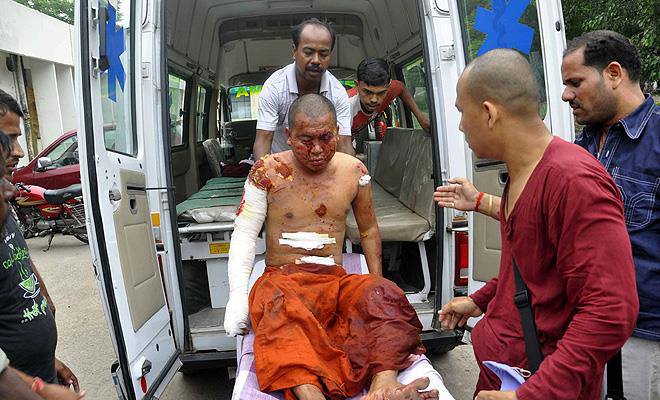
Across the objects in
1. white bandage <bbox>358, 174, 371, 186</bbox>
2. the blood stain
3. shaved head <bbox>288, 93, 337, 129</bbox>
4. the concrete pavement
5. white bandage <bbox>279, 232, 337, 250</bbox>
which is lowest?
the concrete pavement

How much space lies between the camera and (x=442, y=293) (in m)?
3.05

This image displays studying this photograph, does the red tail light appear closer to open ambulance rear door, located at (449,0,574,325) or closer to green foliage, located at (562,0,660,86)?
open ambulance rear door, located at (449,0,574,325)

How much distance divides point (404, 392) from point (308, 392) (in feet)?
1.22

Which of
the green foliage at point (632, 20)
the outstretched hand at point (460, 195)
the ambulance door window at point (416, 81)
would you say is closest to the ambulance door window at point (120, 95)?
the outstretched hand at point (460, 195)

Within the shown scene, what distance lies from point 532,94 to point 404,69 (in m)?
4.14

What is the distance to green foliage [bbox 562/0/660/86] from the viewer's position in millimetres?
9875

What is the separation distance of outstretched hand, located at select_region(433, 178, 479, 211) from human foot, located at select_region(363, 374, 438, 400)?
69cm

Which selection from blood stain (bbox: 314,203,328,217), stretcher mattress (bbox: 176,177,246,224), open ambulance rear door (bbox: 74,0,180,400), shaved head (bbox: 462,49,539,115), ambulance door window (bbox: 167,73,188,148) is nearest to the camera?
shaved head (bbox: 462,49,539,115)

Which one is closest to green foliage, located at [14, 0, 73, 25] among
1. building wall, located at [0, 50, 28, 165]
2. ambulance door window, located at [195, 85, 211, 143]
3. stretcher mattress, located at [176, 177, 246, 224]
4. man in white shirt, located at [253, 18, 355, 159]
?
building wall, located at [0, 50, 28, 165]

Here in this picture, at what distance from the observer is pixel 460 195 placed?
2006mm

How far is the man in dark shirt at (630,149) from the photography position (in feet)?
5.66

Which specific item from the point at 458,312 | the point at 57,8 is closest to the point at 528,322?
the point at 458,312

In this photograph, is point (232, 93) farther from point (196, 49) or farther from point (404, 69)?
point (404, 69)

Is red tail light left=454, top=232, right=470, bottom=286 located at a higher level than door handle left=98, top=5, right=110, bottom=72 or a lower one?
lower
